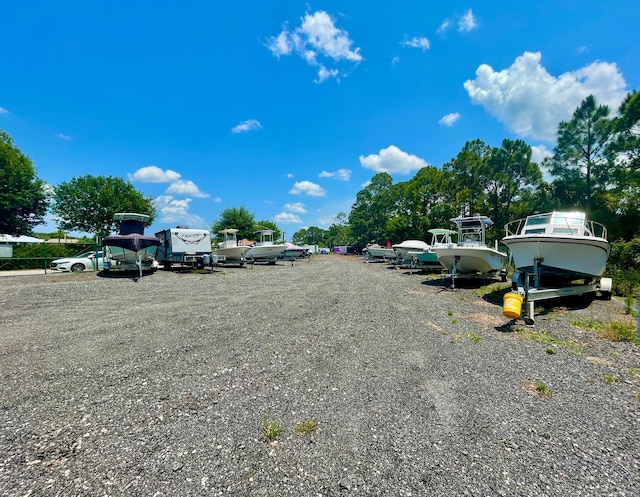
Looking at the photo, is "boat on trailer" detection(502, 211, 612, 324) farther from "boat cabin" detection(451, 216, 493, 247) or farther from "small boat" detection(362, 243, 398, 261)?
"small boat" detection(362, 243, 398, 261)

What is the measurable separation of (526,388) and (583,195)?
27.7 meters

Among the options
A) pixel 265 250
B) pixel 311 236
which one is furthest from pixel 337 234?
pixel 265 250

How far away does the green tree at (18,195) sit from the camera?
2803 centimetres

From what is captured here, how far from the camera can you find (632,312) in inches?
291

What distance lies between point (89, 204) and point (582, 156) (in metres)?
49.0

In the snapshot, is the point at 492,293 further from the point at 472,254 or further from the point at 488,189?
the point at 488,189

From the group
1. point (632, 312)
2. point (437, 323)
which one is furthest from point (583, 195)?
point (437, 323)

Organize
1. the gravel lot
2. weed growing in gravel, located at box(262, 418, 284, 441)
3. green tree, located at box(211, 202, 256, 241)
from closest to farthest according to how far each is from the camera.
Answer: the gravel lot
weed growing in gravel, located at box(262, 418, 284, 441)
green tree, located at box(211, 202, 256, 241)

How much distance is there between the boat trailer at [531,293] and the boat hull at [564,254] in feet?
0.97

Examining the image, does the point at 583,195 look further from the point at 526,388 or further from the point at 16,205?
the point at 16,205

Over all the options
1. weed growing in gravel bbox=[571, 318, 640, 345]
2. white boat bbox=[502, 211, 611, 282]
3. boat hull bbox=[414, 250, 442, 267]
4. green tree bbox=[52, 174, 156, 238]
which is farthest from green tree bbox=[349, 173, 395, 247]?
weed growing in gravel bbox=[571, 318, 640, 345]

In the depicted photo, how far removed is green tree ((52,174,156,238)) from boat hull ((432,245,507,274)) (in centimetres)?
3030

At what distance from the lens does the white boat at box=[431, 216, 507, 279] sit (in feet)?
38.4

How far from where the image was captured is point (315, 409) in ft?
10.3
